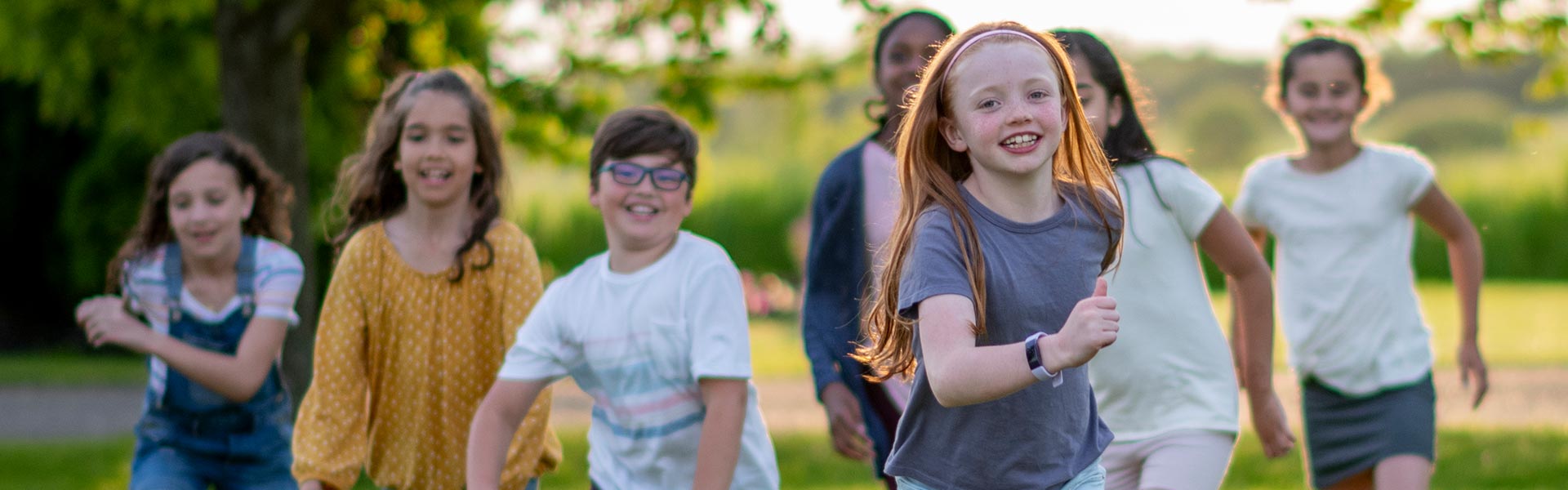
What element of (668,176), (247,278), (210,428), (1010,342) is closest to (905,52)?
(668,176)

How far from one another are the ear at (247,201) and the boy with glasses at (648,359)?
63.6 inches

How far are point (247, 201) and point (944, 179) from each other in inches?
111

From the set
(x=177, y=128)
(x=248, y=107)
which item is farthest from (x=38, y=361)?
(x=248, y=107)

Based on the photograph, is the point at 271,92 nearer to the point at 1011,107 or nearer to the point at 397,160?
the point at 397,160

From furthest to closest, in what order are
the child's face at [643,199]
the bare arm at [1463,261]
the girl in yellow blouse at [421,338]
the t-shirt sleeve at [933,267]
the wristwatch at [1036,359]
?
1. the bare arm at [1463,261]
2. the girl in yellow blouse at [421,338]
3. the child's face at [643,199]
4. the t-shirt sleeve at [933,267]
5. the wristwatch at [1036,359]

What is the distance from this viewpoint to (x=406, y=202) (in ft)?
14.8

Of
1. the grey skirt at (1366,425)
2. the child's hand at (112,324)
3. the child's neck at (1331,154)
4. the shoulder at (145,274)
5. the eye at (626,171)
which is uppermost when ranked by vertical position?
the eye at (626,171)

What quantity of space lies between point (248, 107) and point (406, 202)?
5.77 m

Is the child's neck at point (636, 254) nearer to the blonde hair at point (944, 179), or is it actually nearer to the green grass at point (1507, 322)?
the blonde hair at point (944, 179)

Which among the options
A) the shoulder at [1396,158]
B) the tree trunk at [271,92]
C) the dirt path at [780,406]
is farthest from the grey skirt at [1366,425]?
the dirt path at [780,406]

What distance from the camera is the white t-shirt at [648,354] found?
149 inches

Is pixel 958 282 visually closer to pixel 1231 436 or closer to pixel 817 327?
pixel 1231 436

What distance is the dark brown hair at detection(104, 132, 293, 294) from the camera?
507 cm

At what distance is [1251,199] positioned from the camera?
214 inches
